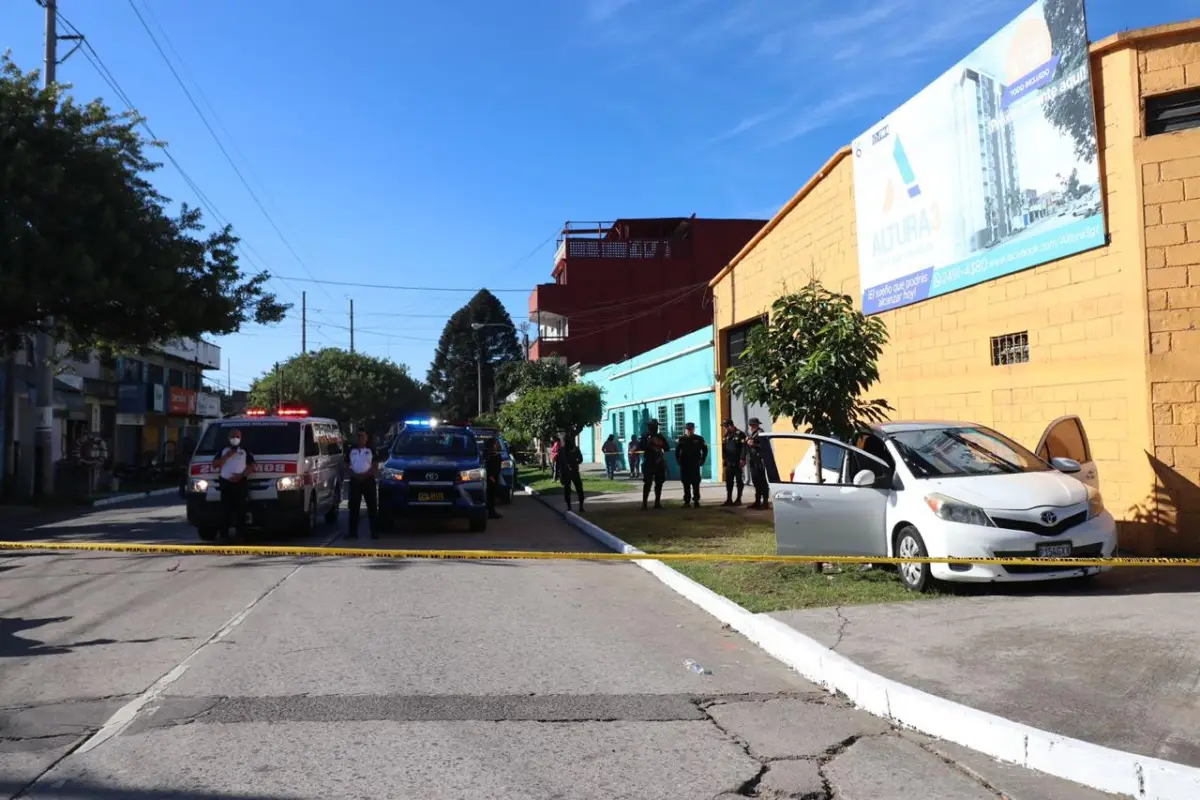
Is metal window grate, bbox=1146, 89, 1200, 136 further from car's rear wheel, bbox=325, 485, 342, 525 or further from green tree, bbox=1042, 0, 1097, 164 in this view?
car's rear wheel, bbox=325, 485, 342, 525

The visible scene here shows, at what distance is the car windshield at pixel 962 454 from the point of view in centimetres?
920

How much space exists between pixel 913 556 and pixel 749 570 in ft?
6.79

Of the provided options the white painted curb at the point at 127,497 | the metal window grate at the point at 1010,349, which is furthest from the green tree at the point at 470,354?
the metal window grate at the point at 1010,349

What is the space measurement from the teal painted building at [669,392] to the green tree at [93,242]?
1260 cm

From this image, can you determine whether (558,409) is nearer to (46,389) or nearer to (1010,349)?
(46,389)

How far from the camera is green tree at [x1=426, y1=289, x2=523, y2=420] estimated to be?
305ft

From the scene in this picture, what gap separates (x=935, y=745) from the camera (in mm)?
5094

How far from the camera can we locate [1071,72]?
1120 cm

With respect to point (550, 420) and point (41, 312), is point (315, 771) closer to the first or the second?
point (41, 312)

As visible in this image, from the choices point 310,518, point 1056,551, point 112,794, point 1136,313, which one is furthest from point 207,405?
point 112,794

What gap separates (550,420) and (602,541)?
2187cm

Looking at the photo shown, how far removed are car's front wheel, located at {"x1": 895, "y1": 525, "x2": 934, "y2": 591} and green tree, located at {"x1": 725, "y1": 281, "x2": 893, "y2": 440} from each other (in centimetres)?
167

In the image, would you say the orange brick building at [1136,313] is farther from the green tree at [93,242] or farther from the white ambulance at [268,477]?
the green tree at [93,242]

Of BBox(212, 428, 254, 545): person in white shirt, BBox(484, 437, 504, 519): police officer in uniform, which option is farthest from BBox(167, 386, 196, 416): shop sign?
BBox(212, 428, 254, 545): person in white shirt
